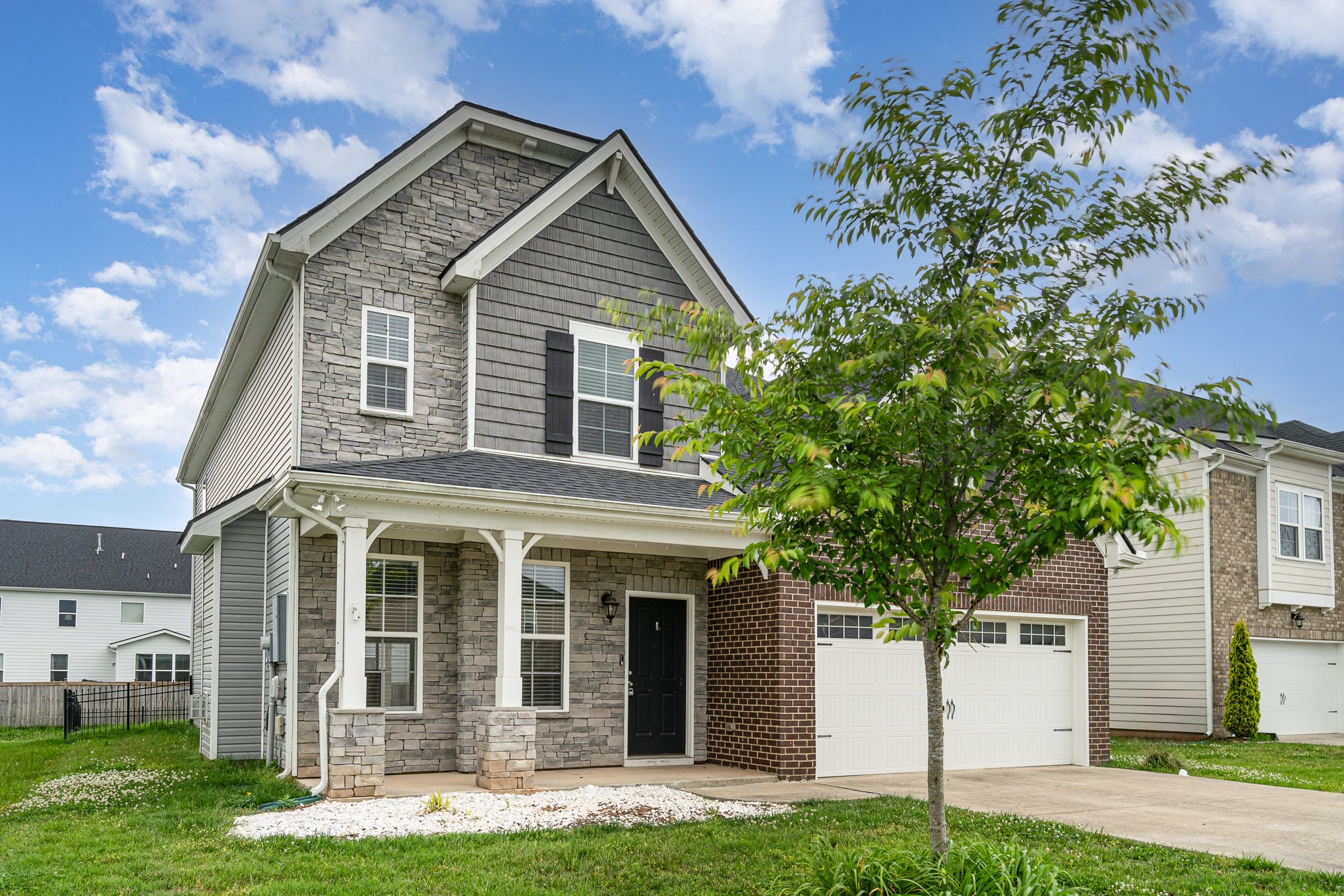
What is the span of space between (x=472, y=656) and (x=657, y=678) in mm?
2650

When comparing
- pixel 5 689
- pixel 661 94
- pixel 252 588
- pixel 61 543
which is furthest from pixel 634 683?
pixel 61 543

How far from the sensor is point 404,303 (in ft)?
40.8

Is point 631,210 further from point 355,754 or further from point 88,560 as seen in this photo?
point 88,560

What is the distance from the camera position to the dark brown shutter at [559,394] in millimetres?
12781

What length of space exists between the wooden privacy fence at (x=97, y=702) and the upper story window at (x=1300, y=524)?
2453 cm

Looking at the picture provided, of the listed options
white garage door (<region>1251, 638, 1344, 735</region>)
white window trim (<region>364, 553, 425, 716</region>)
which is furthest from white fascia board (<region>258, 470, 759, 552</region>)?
white garage door (<region>1251, 638, 1344, 735</region>)

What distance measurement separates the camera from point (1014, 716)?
1430 centimetres

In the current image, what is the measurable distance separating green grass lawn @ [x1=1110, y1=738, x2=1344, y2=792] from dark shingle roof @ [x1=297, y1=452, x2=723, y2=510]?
7.65 meters

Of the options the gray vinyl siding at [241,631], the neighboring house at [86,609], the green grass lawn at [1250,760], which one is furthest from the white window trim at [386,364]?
the neighboring house at [86,609]

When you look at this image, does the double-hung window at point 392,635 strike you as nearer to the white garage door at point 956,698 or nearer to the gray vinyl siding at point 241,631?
the gray vinyl siding at point 241,631

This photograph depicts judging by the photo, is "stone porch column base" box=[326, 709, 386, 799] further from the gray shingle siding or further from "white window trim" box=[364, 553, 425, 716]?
the gray shingle siding

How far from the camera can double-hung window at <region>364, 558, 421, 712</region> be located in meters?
11.6

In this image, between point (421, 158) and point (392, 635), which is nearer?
point (392, 635)

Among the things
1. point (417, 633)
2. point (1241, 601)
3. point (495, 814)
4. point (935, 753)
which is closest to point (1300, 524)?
point (1241, 601)
